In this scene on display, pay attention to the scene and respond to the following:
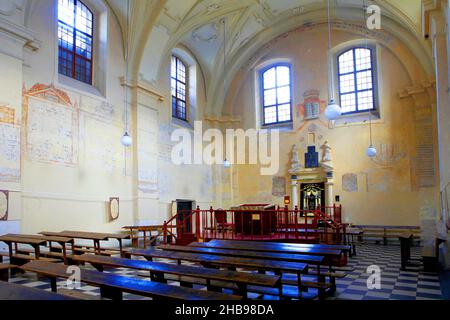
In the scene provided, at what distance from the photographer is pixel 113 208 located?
11258mm

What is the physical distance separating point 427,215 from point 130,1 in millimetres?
12462

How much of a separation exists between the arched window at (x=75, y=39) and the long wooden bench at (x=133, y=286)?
803cm

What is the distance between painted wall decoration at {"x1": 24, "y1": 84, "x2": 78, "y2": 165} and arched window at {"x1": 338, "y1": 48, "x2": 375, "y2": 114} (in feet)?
34.2

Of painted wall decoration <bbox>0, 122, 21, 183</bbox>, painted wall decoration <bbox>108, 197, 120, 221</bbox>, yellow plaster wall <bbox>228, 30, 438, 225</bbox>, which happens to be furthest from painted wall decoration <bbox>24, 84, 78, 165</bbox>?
yellow plaster wall <bbox>228, 30, 438, 225</bbox>

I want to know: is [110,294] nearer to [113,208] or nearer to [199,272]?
[199,272]

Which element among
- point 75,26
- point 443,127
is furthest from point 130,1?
point 443,127

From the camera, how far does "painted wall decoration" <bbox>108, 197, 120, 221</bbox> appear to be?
1114 cm

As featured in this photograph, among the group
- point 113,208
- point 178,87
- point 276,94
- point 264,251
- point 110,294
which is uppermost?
point 178,87

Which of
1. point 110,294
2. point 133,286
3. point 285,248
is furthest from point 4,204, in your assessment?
point 285,248

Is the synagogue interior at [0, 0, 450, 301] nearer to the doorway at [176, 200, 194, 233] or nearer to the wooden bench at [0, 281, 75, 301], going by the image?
the doorway at [176, 200, 194, 233]

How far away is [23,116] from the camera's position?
348 inches

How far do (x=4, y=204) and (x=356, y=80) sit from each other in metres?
13.0

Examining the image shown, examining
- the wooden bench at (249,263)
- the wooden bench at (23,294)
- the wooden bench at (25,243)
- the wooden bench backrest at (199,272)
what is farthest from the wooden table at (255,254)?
the wooden bench at (23,294)

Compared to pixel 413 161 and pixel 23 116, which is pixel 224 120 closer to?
pixel 413 161
